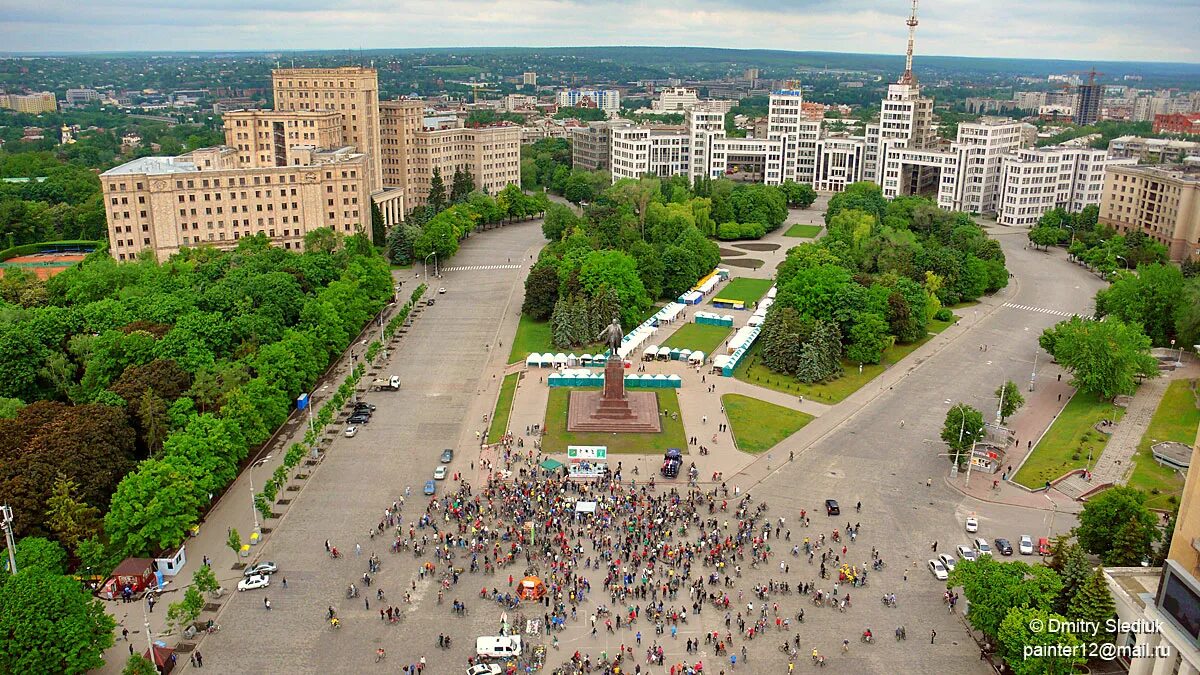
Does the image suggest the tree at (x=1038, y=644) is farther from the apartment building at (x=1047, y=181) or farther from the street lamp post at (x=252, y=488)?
the apartment building at (x=1047, y=181)

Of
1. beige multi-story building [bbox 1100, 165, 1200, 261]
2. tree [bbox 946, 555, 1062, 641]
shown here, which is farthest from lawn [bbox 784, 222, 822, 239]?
tree [bbox 946, 555, 1062, 641]

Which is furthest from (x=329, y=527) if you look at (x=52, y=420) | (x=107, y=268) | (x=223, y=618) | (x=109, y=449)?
(x=107, y=268)

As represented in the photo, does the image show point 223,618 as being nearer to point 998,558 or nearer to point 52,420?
point 52,420

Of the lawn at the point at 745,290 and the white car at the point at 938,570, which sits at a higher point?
the lawn at the point at 745,290

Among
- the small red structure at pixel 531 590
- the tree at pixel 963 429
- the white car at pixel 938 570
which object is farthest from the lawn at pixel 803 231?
the small red structure at pixel 531 590

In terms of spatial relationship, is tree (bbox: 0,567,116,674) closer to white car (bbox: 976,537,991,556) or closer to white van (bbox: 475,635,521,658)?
white van (bbox: 475,635,521,658)
